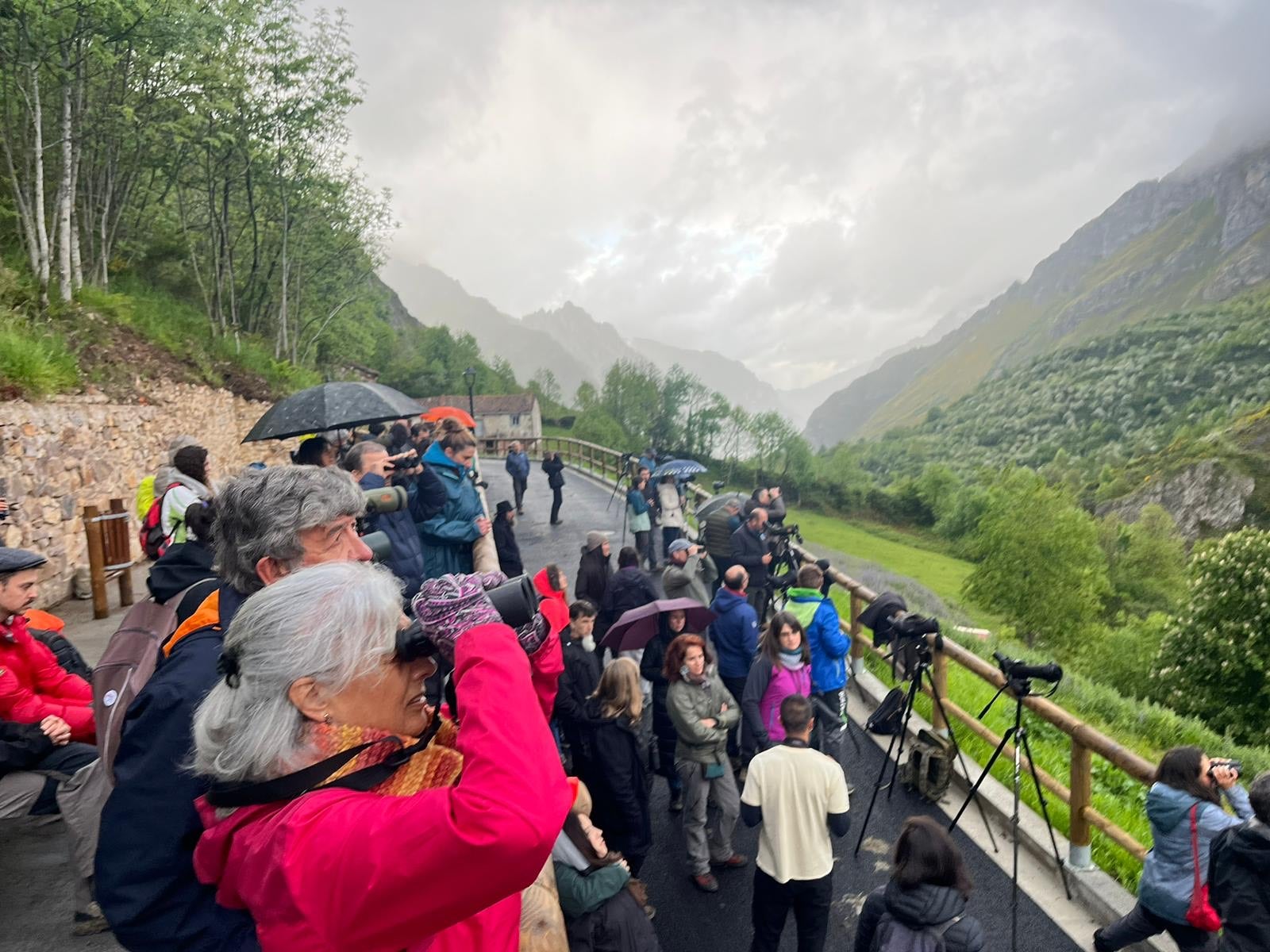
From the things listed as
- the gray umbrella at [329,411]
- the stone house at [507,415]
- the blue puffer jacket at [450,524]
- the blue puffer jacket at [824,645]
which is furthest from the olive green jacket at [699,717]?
the stone house at [507,415]

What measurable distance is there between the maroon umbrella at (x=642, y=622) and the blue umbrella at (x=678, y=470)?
5.55 meters

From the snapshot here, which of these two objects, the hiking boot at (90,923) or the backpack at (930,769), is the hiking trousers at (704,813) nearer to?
the backpack at (930,769)

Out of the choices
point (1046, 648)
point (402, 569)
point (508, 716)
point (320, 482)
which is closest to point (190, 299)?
point (402, 569)

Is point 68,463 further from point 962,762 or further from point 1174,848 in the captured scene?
point 1174,848

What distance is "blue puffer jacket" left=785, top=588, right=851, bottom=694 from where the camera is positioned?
5.36m

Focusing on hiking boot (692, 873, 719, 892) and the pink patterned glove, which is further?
hiking boot (692, 873, 719, 892)

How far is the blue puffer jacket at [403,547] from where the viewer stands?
457cm

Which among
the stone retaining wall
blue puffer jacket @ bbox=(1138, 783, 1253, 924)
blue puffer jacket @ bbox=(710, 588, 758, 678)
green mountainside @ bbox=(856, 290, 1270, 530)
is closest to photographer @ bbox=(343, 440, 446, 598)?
the stone retaining wall

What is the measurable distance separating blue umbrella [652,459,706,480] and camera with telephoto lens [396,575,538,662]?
9.52 meters

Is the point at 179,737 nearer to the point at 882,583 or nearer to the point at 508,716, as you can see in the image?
the point at 508,716

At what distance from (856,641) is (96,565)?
26.9 feet

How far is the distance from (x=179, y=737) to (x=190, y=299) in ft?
77.2

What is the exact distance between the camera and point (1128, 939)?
11.8 feet

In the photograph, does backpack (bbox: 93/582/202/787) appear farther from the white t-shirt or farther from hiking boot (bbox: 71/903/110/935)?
the white t-shirt
